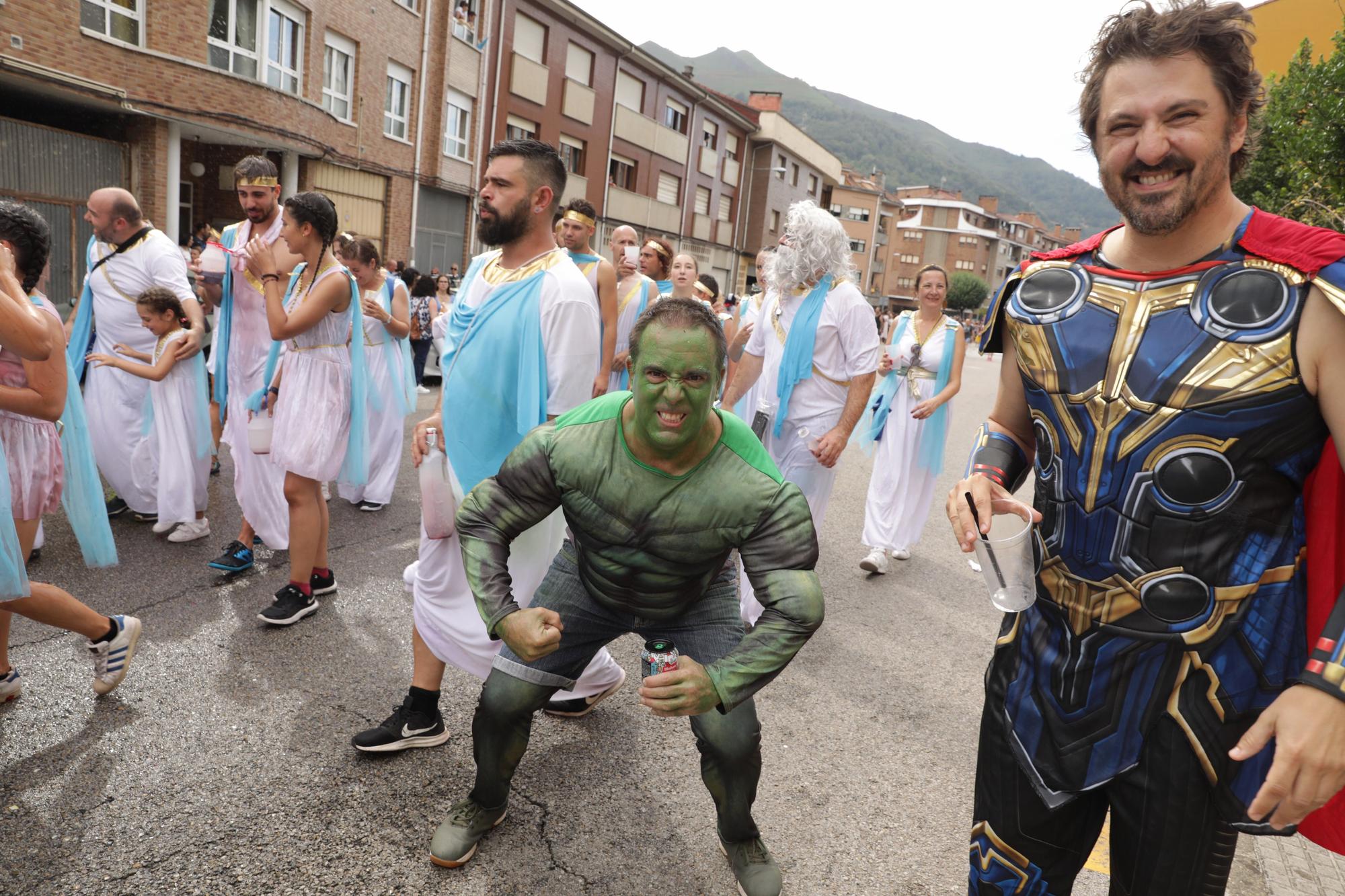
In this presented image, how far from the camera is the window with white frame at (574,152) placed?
29734 mm

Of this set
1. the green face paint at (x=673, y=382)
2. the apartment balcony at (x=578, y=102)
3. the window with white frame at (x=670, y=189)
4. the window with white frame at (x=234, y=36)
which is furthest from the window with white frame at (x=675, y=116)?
the green face paint at (x=673, y=382)

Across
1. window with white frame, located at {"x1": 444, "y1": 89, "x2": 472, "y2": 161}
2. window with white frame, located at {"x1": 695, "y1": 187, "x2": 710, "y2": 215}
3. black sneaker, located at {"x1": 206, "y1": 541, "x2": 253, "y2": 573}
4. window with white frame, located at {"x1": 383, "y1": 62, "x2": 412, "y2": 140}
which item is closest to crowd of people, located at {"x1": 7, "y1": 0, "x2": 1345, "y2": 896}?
black sneaker, located at {"x1": 206, "y1": 541, "x2": 253, "y2": 573}

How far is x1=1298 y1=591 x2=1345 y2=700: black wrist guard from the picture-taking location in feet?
4.58

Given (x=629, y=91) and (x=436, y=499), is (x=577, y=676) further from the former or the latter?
(x=629, y=91)

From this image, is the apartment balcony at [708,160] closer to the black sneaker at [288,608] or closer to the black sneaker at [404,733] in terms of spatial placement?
the black sneaker at [288,608]

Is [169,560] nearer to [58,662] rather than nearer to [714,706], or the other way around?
[58,662]

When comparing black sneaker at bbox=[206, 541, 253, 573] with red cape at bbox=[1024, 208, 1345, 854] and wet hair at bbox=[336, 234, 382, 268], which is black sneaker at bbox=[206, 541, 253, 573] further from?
red cape at bbox=[1024, 208, 1345, 854]

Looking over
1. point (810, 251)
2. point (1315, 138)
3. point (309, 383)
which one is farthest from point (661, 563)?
point (1315, 138)

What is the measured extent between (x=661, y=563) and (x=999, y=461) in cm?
96

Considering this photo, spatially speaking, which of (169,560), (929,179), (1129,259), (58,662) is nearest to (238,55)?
(169,560)

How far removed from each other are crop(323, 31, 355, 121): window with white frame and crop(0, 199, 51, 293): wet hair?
61.7 ft

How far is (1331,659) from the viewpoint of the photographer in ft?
4.62

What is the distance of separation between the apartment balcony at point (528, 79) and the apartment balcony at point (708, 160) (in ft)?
37.9

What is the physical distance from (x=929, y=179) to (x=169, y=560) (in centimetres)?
20363
